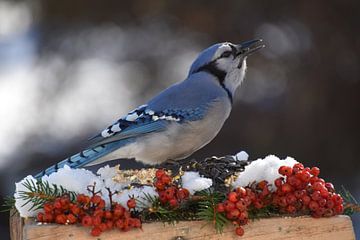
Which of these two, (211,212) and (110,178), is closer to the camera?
(211,212)

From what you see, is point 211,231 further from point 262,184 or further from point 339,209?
point 339,209

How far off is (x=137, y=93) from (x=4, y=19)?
849 millimetres

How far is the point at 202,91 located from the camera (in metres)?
3.32

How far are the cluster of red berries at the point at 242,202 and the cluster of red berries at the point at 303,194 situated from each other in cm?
3

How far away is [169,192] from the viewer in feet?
7.72

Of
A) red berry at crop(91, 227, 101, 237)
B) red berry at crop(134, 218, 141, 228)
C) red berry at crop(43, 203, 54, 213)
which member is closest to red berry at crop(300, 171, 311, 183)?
red berry at crop(134, 218, 141, 228)

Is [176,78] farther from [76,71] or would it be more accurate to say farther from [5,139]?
[5,139]

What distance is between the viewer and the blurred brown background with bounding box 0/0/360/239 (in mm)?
4895

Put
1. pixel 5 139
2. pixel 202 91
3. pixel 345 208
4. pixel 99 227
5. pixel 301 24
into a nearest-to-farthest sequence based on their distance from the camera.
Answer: pixel 99 227 < pixel 345 208 < pixel 202 91 < pixel 5 139 < pixel 301 24

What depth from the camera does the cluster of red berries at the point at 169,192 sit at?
2348 mm

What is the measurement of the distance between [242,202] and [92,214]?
14.8 inches

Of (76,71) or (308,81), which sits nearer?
(76,71)

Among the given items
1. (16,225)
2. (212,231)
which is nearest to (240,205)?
(212,231)

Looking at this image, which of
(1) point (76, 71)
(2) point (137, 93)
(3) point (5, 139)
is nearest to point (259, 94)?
(2) point (137, 93)
